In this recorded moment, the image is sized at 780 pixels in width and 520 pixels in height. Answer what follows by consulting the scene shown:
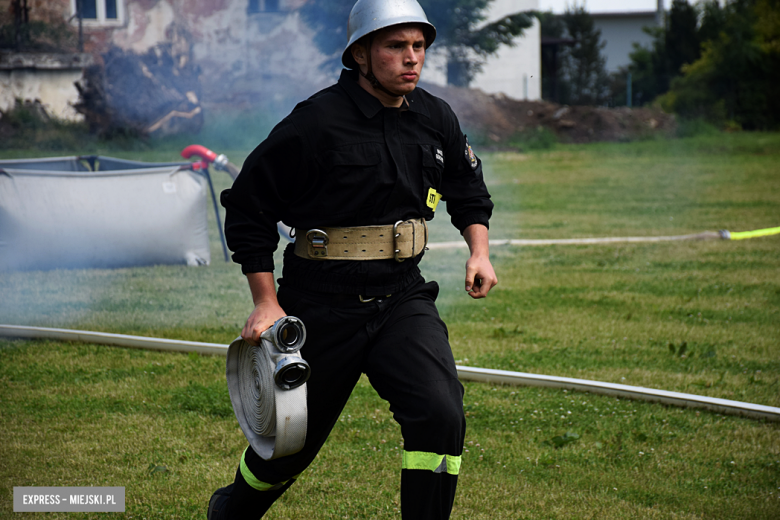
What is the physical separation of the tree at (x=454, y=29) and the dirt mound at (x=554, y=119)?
1.17 metres

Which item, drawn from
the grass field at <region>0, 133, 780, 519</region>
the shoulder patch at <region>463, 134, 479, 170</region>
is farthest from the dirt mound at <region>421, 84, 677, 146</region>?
the shoulder patch at <region>463, 134, 479, 170</region>

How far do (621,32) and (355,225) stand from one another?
6185 centimetres

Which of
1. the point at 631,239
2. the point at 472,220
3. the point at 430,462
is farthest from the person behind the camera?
the point at 631,239

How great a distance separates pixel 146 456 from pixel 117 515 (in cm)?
53

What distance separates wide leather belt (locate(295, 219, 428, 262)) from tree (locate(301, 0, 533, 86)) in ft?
19.0

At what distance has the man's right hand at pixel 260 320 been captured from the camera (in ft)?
7.91

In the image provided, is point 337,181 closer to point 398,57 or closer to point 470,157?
point 398,57

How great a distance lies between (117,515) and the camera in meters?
3.12

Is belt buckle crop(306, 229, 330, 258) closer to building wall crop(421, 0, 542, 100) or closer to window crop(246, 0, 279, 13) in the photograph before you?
window crop(246, 0, 279, 13)

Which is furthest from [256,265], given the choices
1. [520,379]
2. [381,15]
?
[520,379]

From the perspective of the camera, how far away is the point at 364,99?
102 inches

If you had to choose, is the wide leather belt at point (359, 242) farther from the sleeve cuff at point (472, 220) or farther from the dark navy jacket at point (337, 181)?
the sleeve cuff at point (472, 220)

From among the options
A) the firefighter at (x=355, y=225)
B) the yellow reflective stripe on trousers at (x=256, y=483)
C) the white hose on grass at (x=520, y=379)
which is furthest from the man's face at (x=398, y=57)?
the white hose on grass at (x=520, y=379)

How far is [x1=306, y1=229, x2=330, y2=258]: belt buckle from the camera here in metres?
2.55
